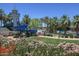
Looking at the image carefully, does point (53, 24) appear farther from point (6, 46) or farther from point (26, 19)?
point (6, 46)

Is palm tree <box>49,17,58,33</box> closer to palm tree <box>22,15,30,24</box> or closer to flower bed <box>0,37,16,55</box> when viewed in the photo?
palm tree <box>22,15,30,24</box>

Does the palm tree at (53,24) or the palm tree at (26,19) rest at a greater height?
the palm tree at (26,19)

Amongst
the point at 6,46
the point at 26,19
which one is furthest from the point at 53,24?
the point at 6,46

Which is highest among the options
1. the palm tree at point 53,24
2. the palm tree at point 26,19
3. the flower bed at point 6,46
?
the palm tree at point 26,19

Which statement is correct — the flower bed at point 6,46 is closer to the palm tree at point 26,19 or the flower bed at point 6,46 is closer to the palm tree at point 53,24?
the palm tree at point 26,19

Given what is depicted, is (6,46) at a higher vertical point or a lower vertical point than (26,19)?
lower

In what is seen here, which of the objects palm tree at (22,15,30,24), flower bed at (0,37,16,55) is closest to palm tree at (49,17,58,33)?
palm tree at (22,15,30,24)

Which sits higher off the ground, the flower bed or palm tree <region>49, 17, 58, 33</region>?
palm tree <region>49, 17, 58, 33</region>

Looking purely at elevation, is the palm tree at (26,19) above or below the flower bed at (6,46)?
above

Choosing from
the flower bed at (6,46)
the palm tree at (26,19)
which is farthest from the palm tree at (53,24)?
the flower bed at (6,46)

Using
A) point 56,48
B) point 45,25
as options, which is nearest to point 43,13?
point 45,25

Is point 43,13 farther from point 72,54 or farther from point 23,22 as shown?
point 72,54

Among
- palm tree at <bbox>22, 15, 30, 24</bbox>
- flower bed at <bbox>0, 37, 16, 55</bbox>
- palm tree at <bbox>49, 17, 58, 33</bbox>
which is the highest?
palm tree at <bbox>22, 15, 30, 24</bbox>

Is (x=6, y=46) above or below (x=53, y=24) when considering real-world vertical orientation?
below
